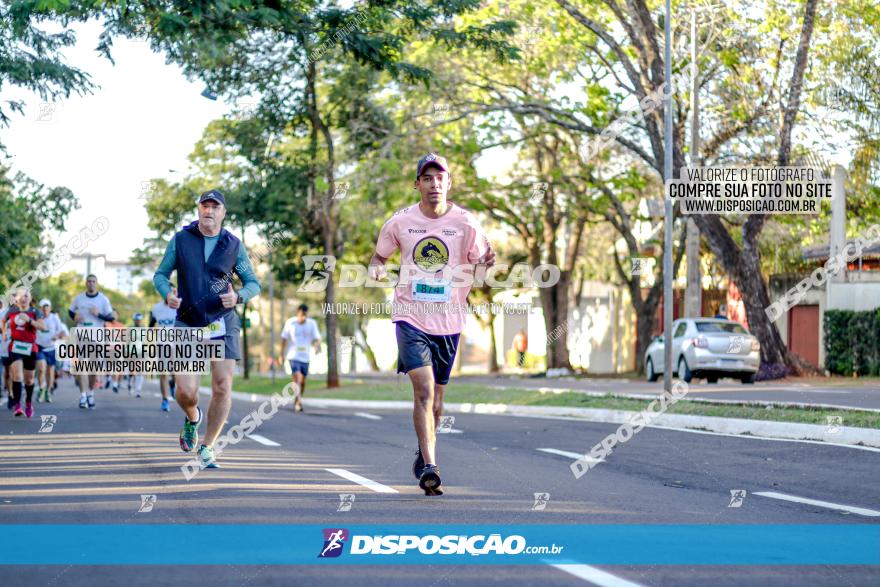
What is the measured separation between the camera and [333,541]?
6.32 metres

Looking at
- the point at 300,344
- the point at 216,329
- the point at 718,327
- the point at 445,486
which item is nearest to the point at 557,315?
the point at 718,327

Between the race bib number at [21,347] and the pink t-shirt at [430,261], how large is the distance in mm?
10626

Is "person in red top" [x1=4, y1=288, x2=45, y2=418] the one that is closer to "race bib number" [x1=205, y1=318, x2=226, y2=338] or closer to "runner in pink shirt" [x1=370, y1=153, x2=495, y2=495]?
"race bib number" [x1=205, y1=318, x2=226, y2=338]

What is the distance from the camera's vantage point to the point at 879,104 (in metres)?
32.1

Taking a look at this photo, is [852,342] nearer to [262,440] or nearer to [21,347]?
[21,347]

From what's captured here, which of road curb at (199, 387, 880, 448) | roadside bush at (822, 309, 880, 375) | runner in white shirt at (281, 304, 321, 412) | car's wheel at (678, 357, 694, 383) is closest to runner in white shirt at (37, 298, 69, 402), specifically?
runner in white shirt at (281, 304, 321, 412)

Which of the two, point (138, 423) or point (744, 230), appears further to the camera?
point (744, 230)

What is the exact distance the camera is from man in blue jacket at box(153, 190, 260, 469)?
32.1 feet

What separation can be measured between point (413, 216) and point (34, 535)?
3279 mm

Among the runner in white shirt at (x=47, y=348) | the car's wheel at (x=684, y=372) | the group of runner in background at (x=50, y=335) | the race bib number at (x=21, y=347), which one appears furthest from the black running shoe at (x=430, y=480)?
the car's wheel at (x=684, y=372)

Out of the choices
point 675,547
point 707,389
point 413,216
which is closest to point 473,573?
point 675,547

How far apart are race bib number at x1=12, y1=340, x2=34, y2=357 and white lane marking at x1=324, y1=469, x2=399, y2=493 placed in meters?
9.02

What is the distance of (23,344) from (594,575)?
45.2 feet

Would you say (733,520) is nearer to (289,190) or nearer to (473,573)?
(473,573)
